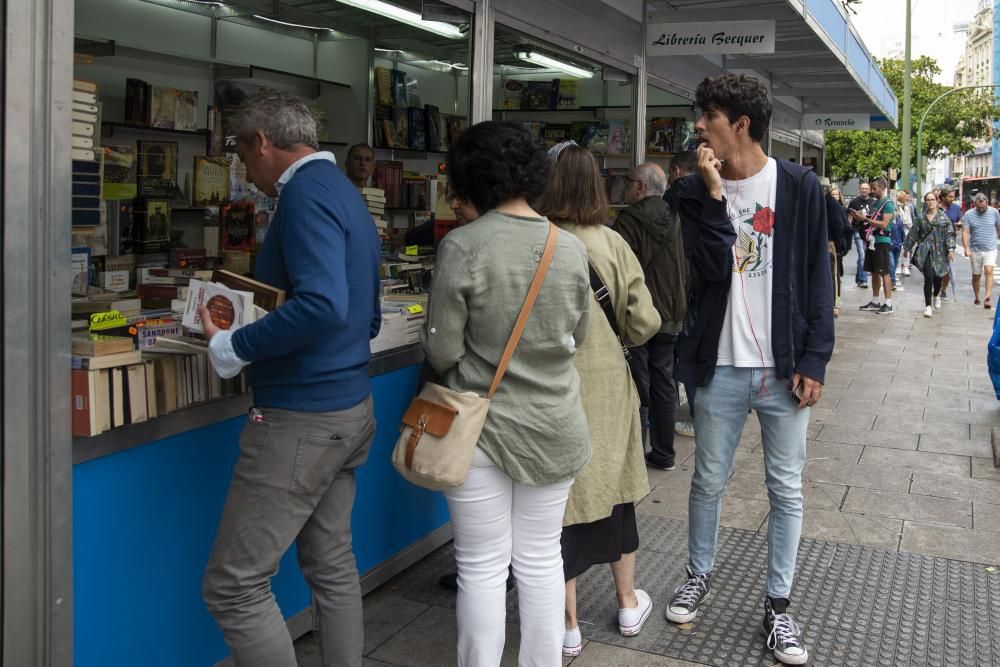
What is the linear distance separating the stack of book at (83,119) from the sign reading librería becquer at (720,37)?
4902 millimetres

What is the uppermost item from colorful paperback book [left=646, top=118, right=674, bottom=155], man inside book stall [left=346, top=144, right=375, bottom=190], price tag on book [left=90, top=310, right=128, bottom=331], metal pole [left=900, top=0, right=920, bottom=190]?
metal pole [left=900, top=0, right=920, bottom=190]

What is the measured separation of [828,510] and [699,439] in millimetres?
1912

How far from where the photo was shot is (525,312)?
2506mm

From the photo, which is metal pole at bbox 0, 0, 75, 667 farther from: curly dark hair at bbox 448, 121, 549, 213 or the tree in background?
the tree in background

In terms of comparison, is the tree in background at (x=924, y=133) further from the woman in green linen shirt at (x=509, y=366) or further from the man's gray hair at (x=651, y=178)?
the woman in green linen shirt at (x=509, y=366)

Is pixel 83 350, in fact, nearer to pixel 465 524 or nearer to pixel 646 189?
pixel 465 524

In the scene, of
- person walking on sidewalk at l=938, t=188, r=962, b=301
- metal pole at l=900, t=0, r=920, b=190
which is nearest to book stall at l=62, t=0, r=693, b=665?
person walking on sidewalk at l=938, t=188, r=962, b=301

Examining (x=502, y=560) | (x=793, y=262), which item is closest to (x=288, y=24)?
(x=793, y=262)

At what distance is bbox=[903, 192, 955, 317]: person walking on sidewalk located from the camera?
1400cm

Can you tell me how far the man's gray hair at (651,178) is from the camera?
516cm

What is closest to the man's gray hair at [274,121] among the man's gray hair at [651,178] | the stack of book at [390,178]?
the stack of book at [390,178]

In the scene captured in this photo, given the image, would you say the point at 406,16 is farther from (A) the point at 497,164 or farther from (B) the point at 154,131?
(A) the point at 497,164

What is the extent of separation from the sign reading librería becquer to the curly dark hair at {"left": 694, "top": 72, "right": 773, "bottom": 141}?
143 inches

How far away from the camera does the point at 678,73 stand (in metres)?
8.21
